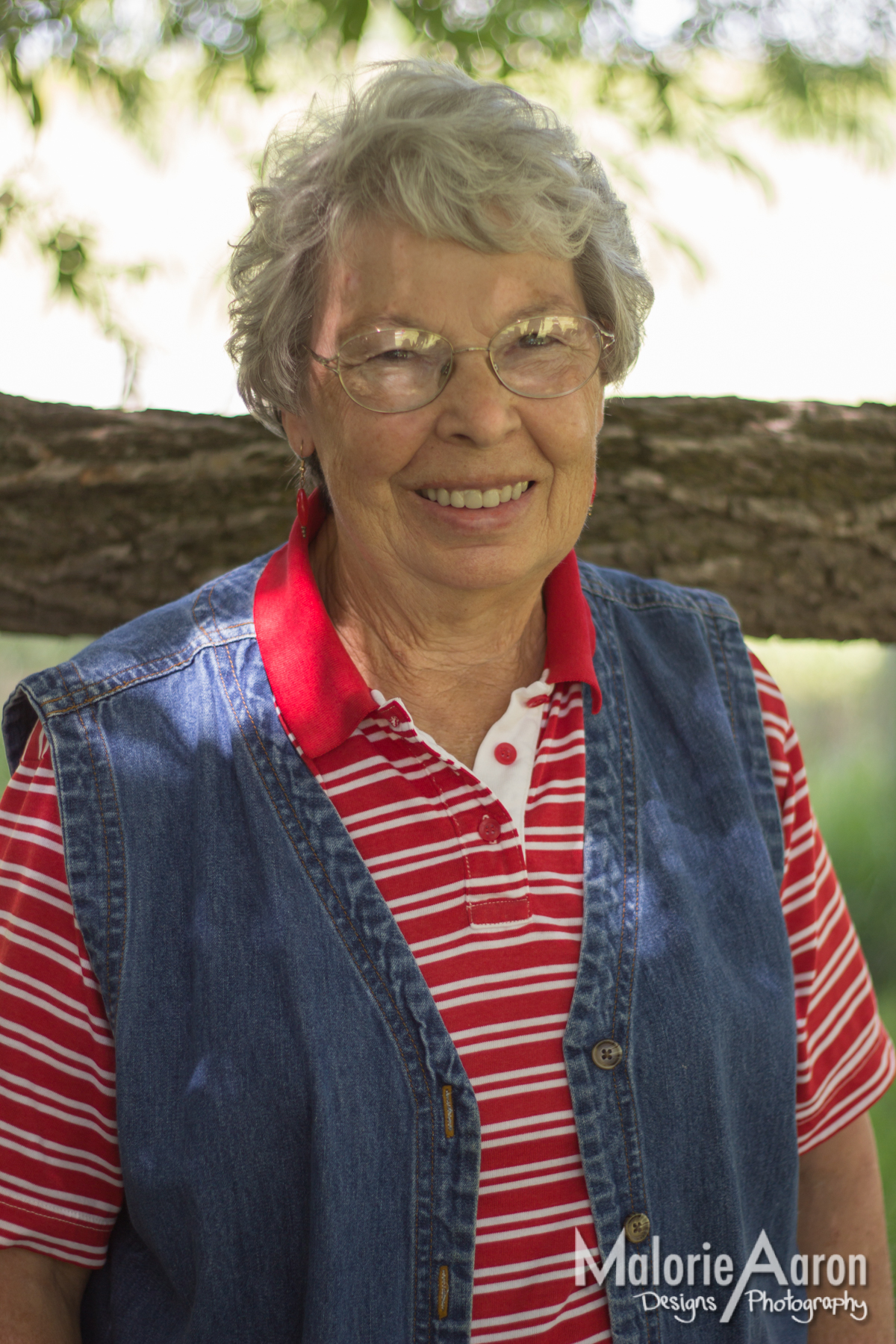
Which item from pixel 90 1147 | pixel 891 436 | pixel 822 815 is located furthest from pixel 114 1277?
pixel 822 815

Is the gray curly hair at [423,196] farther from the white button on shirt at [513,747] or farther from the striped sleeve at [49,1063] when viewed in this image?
the striped sleeve at [49,1063]

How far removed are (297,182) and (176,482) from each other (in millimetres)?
885

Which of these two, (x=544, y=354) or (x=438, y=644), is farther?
(x=438, y=644)

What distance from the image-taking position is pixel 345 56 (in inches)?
101

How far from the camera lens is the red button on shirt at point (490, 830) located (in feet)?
4.23

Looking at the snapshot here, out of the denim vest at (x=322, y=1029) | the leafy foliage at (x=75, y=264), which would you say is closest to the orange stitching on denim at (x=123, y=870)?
the denim vest at (x=322, y=1029)

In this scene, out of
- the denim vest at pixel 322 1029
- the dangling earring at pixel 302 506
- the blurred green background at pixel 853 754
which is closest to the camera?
the denim vest at pixel 322 1029

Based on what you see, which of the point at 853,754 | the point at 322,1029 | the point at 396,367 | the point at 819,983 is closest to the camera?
the point at 322,1029

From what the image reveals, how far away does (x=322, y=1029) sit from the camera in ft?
3.89

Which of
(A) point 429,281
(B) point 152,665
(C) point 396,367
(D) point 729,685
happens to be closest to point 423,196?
(A) point 429,281

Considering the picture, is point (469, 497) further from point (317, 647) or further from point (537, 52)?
point (537, 52)

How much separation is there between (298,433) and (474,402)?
1.09ft

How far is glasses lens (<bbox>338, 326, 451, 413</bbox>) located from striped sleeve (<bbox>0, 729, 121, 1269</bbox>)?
2.09 feet

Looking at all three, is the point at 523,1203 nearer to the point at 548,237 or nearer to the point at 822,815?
the point at 548,237
